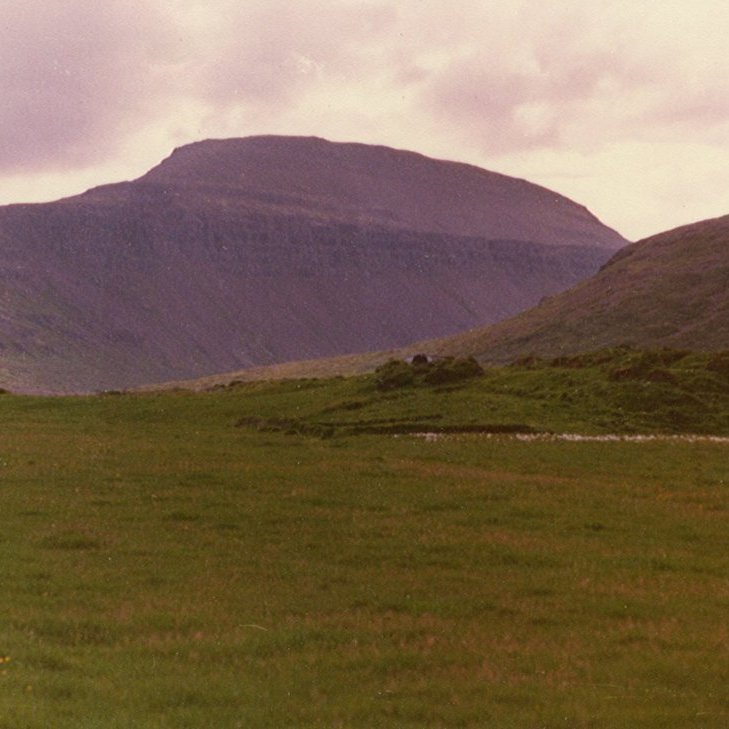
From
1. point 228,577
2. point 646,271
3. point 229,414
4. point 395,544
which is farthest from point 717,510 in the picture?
point 646,271

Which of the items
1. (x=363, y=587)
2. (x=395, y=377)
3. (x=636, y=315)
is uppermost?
(x=636, y=315)

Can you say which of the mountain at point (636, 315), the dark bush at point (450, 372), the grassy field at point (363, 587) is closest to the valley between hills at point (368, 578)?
the grassy field at point (363, 587)

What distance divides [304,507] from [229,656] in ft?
44.5

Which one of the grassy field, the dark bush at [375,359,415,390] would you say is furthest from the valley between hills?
the dark bush at [375,359,415,390]

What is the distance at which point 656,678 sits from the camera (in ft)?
46.1

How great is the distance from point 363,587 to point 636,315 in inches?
6003

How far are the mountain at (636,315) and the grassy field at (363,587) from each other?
108147 mm

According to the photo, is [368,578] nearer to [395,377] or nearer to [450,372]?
[450,372]

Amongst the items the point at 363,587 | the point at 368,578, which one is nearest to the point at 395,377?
the point at 368,578

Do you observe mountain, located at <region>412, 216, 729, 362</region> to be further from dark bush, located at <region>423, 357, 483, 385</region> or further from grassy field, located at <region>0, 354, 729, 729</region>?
grassy field, located at <region>0, 354, 729, 729</region>

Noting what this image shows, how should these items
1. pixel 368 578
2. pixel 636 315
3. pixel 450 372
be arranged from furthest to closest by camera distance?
pixel 636 315 → pixel 450 372 → pixel 368 578

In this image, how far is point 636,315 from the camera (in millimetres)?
165500

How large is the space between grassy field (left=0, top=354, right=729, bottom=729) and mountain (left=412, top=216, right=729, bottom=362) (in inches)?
4258

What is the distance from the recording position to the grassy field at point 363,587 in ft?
42.6
